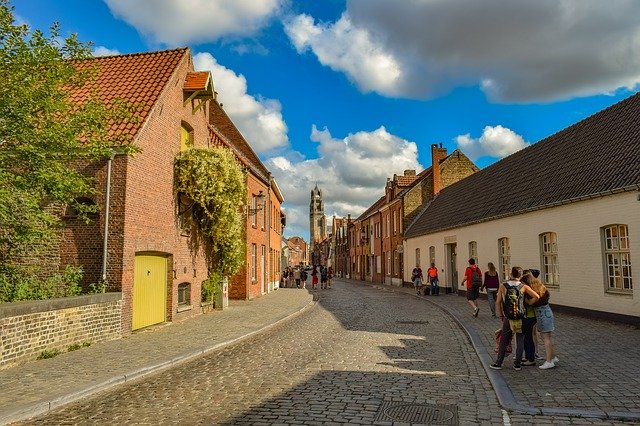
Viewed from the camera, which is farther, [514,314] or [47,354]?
[47,354]

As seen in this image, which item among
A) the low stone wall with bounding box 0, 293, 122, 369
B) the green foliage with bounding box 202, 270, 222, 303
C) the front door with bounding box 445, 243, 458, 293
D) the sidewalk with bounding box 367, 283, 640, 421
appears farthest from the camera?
the front door with bounding box 445, 243, 458, 293

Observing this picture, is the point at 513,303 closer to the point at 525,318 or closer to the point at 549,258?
the point at 525,318

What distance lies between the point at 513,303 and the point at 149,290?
9.47 metres

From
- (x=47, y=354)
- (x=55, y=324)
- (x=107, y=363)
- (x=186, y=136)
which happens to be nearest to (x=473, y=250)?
(x=186, y=136)

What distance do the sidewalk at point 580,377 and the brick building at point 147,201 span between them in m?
8.40

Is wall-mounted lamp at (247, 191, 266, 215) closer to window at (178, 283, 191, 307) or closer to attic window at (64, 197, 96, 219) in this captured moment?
window at (178, 283, 191, 307)

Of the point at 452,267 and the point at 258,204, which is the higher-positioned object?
the point at 258,204

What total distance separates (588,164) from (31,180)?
15574mm

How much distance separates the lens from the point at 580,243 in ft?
49.1

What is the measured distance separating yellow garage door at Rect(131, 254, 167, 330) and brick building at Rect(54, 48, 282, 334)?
0.09 ft

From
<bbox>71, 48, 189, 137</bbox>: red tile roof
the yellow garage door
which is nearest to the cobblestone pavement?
the yellow garage door

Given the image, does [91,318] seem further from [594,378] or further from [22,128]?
[594,378]

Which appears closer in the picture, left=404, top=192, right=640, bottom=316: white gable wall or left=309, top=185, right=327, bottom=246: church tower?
left=404, top=192, right=640, bottom=316: white gable wall

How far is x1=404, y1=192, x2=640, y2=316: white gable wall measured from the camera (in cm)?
1278
